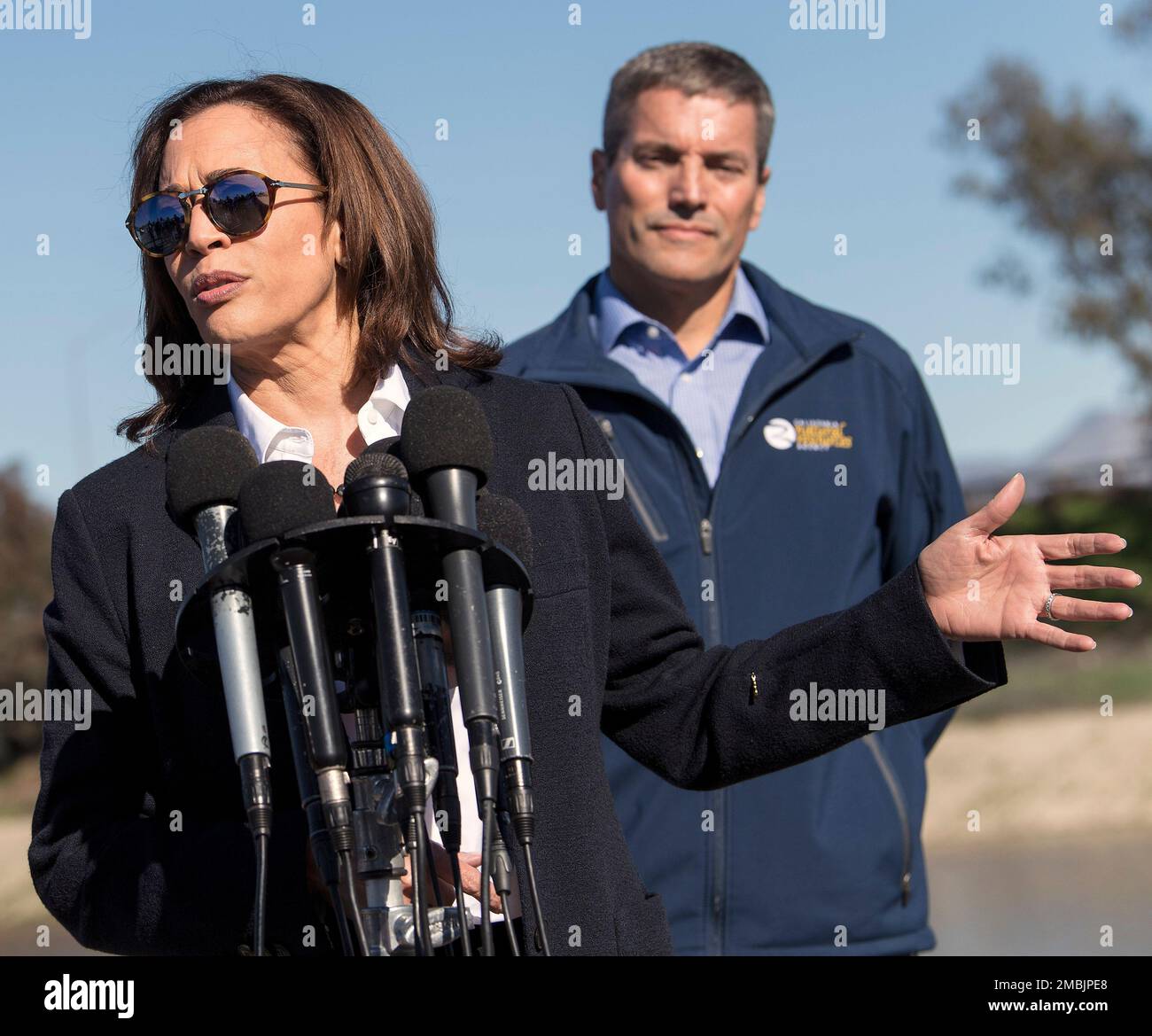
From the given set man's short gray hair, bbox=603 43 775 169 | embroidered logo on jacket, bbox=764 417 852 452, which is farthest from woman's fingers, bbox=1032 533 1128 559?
man's short gray hair, bbox=603 43 775 169

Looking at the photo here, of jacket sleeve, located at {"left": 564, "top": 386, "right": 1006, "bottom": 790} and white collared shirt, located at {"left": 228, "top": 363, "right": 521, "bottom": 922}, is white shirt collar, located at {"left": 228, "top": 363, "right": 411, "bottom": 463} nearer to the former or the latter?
white collared shirt, located at {"left": 228, "top": 363, "right": 521, "bottom": 922}

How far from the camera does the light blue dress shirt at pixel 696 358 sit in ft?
17.8

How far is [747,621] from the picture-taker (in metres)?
4.98

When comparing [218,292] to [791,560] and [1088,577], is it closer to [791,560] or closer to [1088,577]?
[1088,577]

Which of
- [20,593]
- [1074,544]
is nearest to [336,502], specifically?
[1074,544]

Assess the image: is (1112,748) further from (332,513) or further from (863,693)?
(332,513)

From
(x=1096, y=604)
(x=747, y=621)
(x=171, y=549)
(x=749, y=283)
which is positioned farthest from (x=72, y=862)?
(x=749, y=283)

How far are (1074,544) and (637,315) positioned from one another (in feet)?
10.2

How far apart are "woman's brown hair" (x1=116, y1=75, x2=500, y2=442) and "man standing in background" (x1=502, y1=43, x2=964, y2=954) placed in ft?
5.40

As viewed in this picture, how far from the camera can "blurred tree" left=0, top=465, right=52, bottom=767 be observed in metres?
19.9

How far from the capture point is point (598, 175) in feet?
19.6

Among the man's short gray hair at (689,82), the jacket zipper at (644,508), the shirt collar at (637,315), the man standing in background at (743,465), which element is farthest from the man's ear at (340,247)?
the man's short gray hair at (689,82)

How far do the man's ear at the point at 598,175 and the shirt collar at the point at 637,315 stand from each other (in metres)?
0.39
